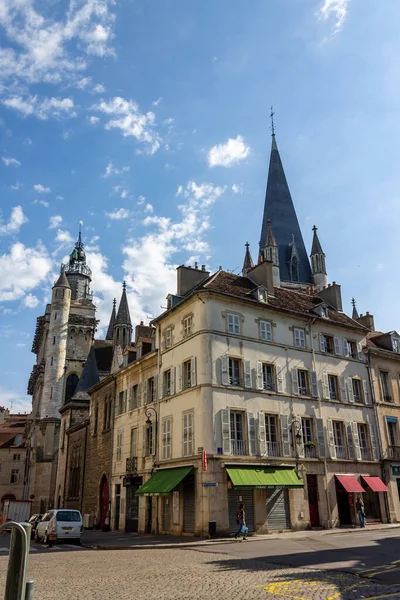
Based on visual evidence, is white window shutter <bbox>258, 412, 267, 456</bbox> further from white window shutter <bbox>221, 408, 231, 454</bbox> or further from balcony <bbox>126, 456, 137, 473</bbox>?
balcony <bbox>126, 456, 137, 473</bbox>

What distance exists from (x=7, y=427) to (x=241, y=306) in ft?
197

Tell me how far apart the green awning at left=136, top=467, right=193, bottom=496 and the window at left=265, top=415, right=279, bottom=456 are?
12.0ft

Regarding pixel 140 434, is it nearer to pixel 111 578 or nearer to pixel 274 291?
pixel 274 291

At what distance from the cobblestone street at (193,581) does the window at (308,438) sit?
37.9 ft

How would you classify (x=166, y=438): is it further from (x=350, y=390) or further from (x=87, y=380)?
(x=87, y=380)

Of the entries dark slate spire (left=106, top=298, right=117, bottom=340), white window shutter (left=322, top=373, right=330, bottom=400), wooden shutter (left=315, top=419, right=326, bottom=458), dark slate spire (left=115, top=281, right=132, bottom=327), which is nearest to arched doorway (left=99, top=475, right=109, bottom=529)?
wooden shutter (left=315, top=419, right=326, bottom=458)

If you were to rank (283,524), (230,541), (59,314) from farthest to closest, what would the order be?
(59,314) → (283,524) → (230,541)

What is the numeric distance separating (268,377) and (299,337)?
300 centimetres

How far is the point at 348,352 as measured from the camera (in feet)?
87.4

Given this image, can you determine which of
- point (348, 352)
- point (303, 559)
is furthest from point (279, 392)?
point (303, 559)

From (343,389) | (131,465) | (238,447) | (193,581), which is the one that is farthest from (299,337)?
(193,581)

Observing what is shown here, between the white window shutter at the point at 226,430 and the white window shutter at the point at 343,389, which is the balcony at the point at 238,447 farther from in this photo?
the white window shutter at the point at 343,389

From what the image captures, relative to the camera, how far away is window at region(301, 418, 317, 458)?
23.0 m

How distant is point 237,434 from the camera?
21031 millimetres
